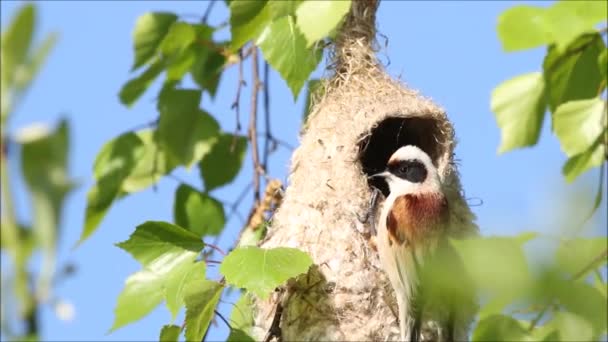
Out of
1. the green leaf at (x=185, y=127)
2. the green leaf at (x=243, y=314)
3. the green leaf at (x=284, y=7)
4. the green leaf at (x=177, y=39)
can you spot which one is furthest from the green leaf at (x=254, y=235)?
the green leaf at (x=284, y=7)

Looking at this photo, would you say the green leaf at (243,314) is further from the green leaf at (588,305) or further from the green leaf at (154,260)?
the green leaf at (588,305)

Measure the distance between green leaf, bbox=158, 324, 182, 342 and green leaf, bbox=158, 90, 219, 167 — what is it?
3.49 ft

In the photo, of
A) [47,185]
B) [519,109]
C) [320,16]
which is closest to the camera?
[47,185]

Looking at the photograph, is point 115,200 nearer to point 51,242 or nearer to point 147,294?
point 147,294

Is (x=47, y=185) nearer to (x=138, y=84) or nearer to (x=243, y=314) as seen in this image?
(x=243, y=314)

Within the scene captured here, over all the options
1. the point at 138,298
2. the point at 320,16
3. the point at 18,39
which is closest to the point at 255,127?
the point at 138,298

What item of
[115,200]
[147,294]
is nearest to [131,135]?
[115,200]

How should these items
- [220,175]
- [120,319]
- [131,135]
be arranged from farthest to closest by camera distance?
[220,175]
[131,135]
[120,319]

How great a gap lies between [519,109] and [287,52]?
1.82 meters

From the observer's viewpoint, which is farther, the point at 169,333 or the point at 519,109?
the point at 169,333

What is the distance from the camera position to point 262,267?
271cm

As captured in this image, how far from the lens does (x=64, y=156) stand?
288 mm

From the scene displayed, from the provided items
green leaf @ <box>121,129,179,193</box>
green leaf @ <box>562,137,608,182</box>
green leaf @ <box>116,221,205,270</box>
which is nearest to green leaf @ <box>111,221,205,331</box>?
green leaf @ <box>116,221,205,270</box>

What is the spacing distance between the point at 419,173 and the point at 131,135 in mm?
1200
